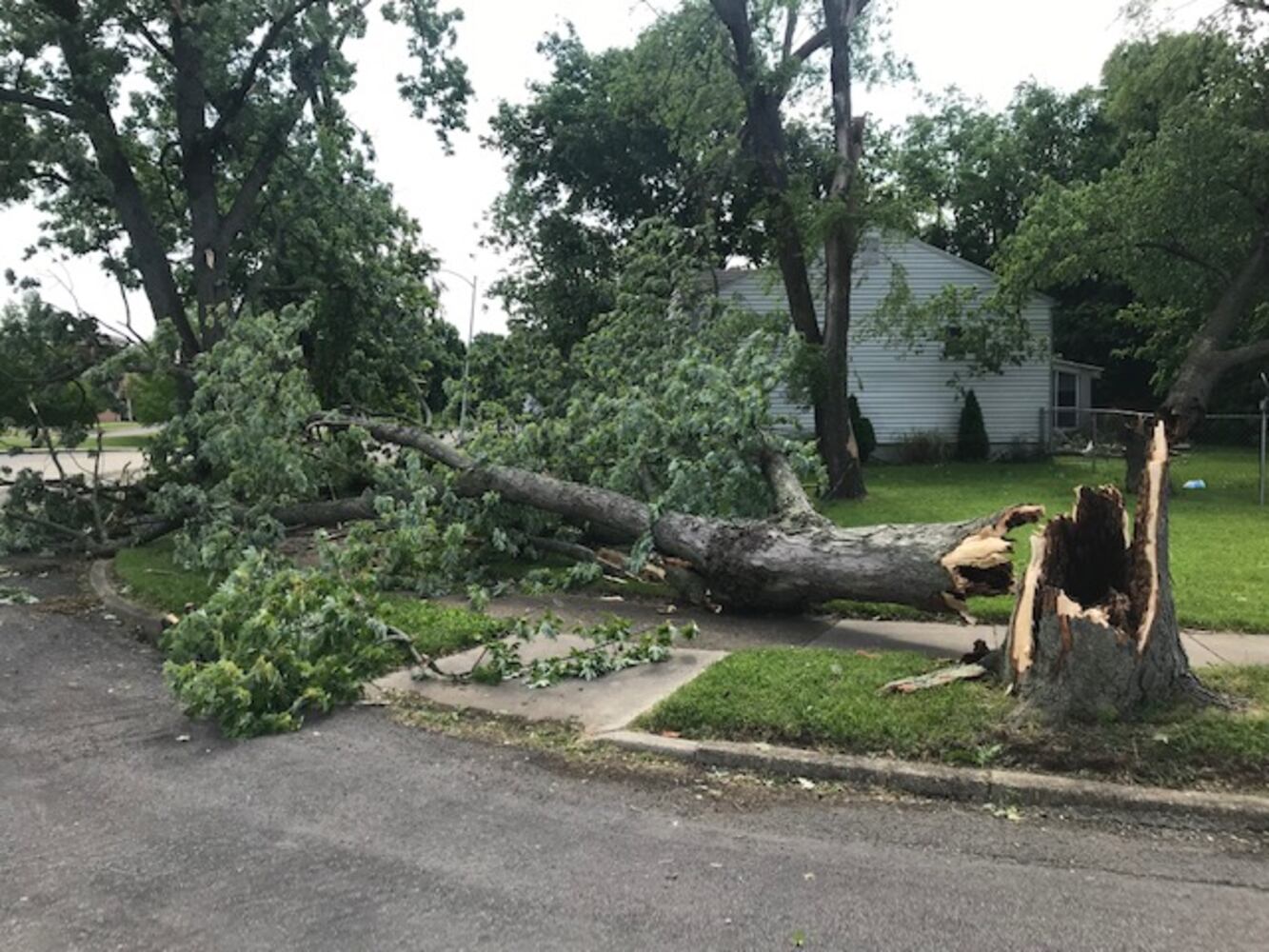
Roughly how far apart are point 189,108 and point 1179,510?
15981mm

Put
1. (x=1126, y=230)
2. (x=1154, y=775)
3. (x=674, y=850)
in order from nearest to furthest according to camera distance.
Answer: (x=674, y=850)
(x=1154, y=775)
(x=1126, y=230)

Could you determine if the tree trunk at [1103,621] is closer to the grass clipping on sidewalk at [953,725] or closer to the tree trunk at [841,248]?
the grass clipping on sidewalk at [953,725]

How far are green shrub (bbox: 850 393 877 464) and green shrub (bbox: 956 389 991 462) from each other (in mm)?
2241

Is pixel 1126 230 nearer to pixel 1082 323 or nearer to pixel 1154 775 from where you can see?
pixel 1154 775

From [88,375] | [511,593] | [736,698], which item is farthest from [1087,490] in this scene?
[88,375]

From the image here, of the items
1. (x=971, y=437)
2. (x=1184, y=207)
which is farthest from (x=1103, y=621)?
(x=971, y=437)

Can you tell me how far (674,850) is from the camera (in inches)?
155

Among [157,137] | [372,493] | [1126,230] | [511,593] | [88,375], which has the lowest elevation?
[511,593]

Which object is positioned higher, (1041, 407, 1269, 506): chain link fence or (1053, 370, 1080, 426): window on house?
(1053, 370, 1080, 426): window on house

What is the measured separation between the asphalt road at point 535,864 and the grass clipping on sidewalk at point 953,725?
15.9 inches

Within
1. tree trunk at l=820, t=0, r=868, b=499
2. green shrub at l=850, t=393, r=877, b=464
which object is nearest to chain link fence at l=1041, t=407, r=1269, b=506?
green shrub at l=850, t=393, r=877, b=464

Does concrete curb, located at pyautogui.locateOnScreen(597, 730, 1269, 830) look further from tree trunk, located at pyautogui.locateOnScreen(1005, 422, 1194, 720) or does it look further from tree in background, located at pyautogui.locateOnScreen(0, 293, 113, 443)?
tree in background, located at pyautogui.locateOnScreen(0, 293, 113, 443)

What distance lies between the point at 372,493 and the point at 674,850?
293 inches

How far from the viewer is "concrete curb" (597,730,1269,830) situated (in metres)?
4.08
